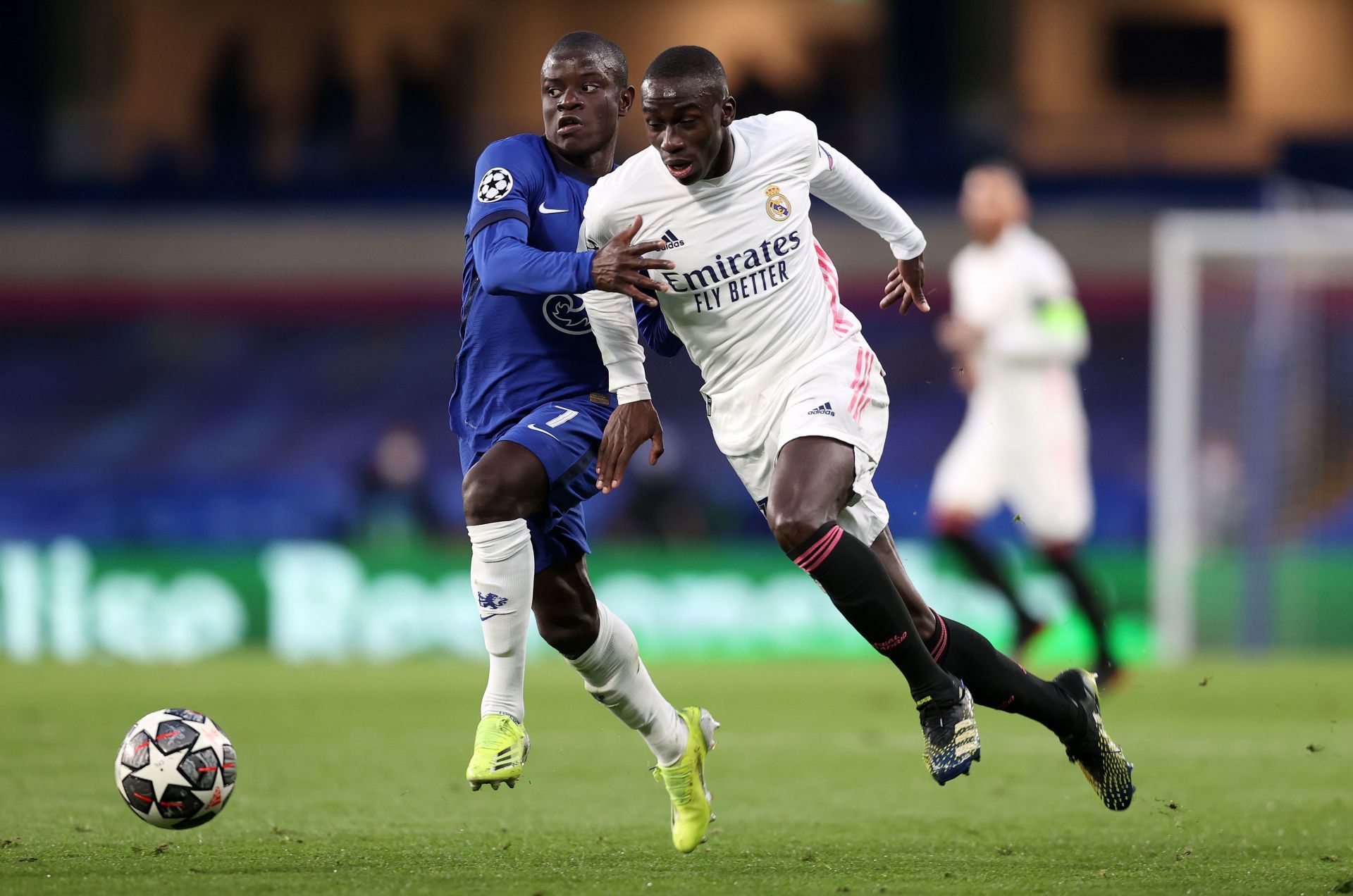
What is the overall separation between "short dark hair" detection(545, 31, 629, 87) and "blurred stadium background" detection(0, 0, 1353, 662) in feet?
26.2

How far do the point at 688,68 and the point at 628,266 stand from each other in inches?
20.9

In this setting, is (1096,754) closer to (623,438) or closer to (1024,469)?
(623,438)

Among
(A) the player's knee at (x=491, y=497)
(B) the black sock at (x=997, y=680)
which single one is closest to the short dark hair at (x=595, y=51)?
(A) the player's knee at (x=491, y=497)

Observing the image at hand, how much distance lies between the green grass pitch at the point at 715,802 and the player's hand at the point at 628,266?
56.0 inches

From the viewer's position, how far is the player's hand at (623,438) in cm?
462

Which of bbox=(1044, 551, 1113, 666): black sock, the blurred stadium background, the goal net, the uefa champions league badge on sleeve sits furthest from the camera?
the blurred stadium background

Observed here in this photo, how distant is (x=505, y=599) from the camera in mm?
4832

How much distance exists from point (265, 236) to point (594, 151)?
675 inches

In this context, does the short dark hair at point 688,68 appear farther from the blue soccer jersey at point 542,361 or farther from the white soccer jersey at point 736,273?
the blue soccer jersey at point 542,361

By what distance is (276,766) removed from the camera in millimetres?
6750

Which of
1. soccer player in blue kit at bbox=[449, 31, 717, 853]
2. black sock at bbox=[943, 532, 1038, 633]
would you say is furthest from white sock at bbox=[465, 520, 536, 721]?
black sock at bbox=[943, 532, 1038, 633]

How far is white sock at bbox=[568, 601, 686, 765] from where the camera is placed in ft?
16.5

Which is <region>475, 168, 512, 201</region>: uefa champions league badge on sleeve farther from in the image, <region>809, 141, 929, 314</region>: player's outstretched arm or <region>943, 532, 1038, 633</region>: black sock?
<region>943, 532, 1038, 633</region>: black sock

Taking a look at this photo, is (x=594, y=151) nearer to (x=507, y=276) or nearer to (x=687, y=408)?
(x=507, y=276)
